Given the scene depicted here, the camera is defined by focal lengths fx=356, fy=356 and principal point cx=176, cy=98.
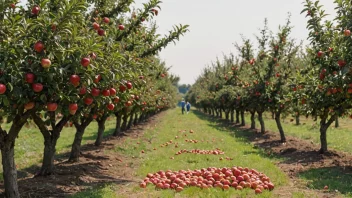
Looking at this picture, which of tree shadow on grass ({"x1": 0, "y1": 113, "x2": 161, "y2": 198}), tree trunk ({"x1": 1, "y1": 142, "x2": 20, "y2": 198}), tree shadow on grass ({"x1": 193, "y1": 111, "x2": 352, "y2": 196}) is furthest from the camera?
tree shadow on grass ({"x1": 193, "y1": 111, "x2": 352, "y2": 196})

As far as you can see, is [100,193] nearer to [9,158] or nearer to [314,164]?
[9,158]

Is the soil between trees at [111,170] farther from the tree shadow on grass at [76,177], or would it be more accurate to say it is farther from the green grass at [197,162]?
the green grass at [197,162]

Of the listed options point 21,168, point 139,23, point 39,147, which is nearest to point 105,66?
point 139,23

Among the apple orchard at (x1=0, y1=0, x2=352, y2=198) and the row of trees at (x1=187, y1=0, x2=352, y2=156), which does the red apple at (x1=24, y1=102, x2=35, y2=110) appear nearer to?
the apple orchard at (x1=0, y1=0, x2=352, y2=198)

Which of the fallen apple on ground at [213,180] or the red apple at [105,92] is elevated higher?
the red apple at [105,92]

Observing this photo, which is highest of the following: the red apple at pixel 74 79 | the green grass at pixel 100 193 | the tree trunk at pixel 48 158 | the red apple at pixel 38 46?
the red apple at pixel 38 46

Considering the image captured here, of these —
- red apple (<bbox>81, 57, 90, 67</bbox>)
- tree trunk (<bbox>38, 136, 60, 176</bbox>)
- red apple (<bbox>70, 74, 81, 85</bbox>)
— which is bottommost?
tree trunk (<bbox>38, 136, 60, 176</bbox>)

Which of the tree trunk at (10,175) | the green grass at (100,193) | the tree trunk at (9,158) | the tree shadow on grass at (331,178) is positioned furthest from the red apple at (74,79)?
the tree shadow on grass at (331,178)

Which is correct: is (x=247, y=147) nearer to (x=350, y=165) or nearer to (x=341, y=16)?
(x=350, y=165)

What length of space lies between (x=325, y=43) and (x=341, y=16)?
1.53m

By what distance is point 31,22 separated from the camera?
548cm

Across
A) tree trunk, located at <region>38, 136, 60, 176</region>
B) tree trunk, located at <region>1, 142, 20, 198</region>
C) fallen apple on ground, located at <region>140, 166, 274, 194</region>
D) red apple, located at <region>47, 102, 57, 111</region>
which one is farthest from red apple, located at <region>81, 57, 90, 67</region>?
tree trunk, located at <region>38, 136, 60, 176</region>

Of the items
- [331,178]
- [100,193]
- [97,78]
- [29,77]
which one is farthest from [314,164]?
[29,77]

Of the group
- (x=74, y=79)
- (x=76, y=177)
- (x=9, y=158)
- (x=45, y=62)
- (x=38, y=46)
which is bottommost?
(x=76, y=177)
